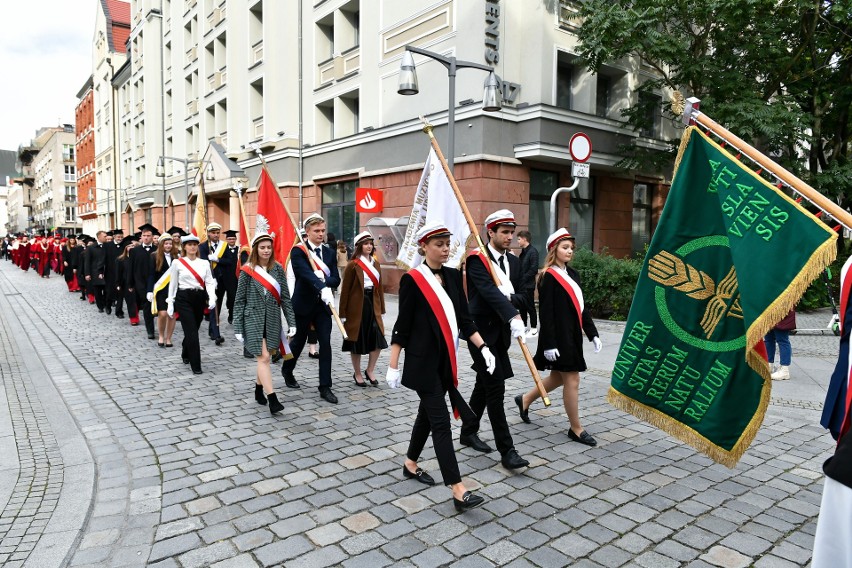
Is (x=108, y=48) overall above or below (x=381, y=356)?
above

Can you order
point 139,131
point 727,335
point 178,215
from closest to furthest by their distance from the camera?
point 727,335, point 178,215, point 139,131

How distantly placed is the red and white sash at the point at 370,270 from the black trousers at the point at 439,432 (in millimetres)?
3102

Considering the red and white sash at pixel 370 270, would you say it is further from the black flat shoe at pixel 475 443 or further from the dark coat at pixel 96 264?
the dark coat at pixel 96 264

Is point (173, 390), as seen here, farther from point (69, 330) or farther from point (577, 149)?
point (577, 149)

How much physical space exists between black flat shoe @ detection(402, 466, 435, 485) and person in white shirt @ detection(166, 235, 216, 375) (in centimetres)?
465

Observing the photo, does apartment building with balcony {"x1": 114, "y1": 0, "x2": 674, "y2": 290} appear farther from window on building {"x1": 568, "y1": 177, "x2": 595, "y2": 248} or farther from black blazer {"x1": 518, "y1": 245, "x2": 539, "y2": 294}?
black blazer {"x1": 518, "y1": 245, "x2": 539, "y2": 294}

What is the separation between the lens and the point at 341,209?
68.0 ft

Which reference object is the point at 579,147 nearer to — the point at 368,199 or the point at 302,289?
the point at 302,289

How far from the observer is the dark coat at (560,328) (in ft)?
17.0

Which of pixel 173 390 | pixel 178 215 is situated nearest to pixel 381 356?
pixel 173 390

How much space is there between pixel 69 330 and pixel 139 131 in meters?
35.1

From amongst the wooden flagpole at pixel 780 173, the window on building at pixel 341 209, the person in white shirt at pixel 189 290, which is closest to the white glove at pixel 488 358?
the wooden flagpole at pixel 780 173

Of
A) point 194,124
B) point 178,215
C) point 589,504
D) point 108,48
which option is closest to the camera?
point 589,504

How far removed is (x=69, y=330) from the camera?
1180 centimetres
